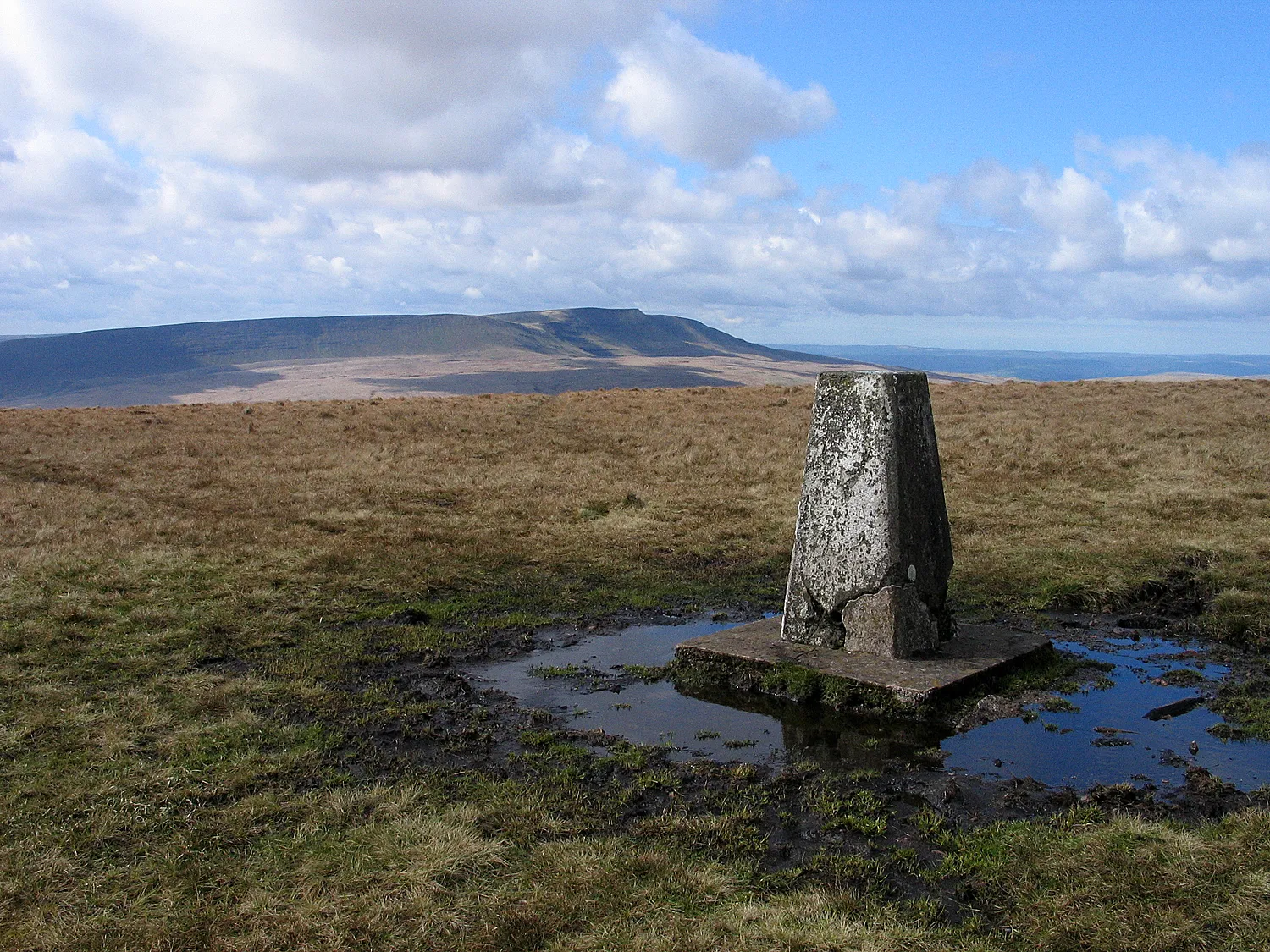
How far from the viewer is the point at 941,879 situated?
567cm

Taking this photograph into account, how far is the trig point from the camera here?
955cm

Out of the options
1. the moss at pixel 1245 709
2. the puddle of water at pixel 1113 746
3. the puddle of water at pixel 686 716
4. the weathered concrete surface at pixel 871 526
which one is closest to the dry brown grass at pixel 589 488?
the moss at pixel 1245 709

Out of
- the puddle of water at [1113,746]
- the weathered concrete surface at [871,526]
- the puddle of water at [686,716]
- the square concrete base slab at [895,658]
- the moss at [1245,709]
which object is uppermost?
the weathered concrete surface at [871,526]

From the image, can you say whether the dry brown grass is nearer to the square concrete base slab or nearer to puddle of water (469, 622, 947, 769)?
the square concrete base slab

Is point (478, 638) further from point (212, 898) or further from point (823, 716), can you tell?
point (212, 898)

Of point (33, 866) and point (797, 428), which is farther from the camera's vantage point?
point (797, 428)

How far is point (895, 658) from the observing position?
374 inches

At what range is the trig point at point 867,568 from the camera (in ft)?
31.3

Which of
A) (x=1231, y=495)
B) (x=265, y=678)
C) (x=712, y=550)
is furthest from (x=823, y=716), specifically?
(x=1231, y=495)

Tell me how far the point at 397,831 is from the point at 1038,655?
22.9 feet

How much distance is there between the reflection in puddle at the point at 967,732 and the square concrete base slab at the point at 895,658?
0.39 m

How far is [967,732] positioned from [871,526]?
7.81 feet

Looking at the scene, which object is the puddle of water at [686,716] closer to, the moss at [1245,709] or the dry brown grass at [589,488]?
the moss at [1245,709]

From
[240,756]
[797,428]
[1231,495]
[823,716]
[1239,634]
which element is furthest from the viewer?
[797,428]
